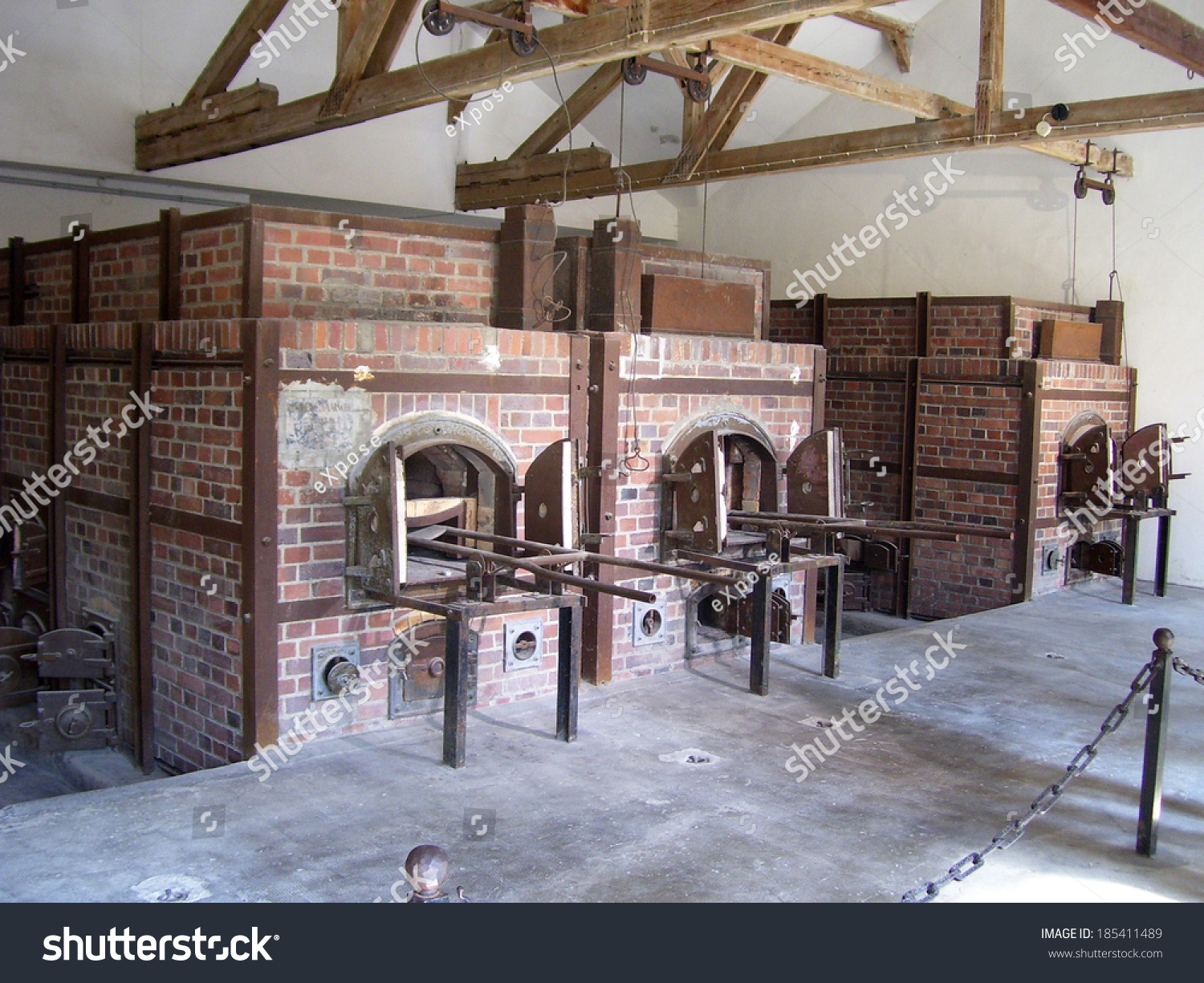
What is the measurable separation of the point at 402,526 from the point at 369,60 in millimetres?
3508

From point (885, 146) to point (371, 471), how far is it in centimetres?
441

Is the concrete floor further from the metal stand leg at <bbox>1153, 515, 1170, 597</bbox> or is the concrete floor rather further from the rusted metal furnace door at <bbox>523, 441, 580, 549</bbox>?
the metal stand leg at <bbox>1153, 515, 1170, 597</bbox>

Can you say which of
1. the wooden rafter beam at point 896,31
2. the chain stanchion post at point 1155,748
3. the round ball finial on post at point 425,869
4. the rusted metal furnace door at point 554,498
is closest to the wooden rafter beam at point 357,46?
the rusted metal furnace door at point 554,498

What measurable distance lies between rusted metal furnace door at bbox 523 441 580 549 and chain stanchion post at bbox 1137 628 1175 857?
1997mm

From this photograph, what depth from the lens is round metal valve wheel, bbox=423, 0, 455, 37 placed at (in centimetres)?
464

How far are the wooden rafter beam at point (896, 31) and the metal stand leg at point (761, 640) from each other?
19.5 feet

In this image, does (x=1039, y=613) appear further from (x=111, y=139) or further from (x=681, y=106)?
(x=111, y=139)

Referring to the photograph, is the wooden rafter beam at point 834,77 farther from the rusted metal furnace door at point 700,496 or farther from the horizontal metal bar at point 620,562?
the horizontal metal bar at point 620,562

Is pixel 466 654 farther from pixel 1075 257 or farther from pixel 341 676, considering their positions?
pixel 1075 257

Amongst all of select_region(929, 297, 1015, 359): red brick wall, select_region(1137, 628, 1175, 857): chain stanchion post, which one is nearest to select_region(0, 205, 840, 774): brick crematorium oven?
select_region(1137, 628, 1175, 857): chain stanchion post

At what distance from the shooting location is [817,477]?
17.0ft

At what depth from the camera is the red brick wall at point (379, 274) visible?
13.4 feet

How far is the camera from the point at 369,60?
6.25m

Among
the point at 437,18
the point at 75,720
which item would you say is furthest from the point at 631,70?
the point at 75,720
